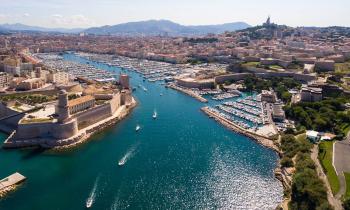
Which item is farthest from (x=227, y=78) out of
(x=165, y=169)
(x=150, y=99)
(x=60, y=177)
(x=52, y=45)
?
(x=52, y=45)

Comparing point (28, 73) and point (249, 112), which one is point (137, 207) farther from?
point (28, 73)

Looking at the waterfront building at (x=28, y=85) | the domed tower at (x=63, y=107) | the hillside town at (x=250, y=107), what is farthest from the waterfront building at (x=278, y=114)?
the waterfront building at (x=28, y=85)

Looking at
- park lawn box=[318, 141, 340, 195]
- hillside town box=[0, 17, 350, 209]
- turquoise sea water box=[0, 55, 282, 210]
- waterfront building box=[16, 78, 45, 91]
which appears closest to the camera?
park lawn box=[318, 141, 340, 195]

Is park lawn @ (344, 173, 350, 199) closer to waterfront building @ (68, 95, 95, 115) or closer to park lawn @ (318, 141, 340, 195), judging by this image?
park lawn @ (318, 141, 340, 195)

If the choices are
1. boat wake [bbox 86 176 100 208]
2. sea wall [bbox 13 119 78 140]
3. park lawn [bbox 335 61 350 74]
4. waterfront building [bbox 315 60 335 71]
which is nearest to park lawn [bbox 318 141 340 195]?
boat wake [bbox 86 176 100 208]

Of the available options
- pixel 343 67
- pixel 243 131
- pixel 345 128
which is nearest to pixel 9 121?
pixel 243 131
